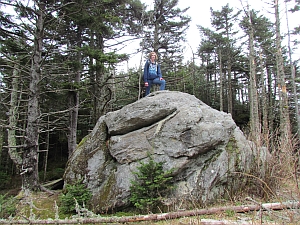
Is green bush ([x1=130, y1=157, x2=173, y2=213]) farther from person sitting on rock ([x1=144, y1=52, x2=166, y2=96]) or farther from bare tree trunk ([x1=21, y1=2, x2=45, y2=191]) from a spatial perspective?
bare tree trunk ([x1=21, y1=2, x2=45, y2=191])

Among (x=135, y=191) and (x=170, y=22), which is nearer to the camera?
(x=135, y=191)

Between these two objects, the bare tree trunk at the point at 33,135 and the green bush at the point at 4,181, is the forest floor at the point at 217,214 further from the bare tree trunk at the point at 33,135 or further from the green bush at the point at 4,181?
the green bush at the point at 4,181

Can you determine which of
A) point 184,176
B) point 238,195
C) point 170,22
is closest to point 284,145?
point 238,195

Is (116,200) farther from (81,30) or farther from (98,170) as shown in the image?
(81,30)

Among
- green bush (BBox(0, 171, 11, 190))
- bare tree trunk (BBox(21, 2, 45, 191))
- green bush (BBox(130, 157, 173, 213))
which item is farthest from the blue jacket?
green bush (BBox(0, 171, 11, 190))

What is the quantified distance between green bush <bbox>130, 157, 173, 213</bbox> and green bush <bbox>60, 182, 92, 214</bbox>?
4.55 ft

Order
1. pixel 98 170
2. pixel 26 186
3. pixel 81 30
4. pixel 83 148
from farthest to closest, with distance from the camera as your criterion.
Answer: pixel 81 30 → pixel 26 186 → pixel 83 148 → pixel 98 170

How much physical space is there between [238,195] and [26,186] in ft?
22.8

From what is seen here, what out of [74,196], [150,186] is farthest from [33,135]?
[150,186]

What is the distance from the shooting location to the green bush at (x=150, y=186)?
14.9 feet

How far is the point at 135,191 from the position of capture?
4.84m

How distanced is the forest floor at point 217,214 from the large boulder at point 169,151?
0.60 meters

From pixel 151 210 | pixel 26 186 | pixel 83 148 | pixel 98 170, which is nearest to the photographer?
pixel 151 210

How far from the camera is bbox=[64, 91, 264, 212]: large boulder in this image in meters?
4.97
